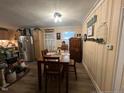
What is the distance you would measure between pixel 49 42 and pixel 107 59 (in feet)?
14.9

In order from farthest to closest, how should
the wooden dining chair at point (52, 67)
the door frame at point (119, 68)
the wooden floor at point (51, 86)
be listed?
1. the wooden floor at point (51, 86)
2. the wooden dining chair at point (52, 67)
3. the door frame at point (119, 68)

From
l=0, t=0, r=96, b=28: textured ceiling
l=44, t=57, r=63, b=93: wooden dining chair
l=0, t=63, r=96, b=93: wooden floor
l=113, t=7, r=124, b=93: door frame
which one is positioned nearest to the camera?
l=113, t=7, r=124, b=93: door frame

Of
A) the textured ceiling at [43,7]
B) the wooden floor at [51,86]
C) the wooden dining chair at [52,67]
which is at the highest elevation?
the textured ceiling at [43,7]

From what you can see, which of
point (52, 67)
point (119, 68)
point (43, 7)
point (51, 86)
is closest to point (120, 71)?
point (119, 68)

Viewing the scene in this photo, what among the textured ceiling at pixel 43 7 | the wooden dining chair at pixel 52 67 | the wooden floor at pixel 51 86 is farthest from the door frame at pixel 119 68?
the textured ceiling at pixel 43 7

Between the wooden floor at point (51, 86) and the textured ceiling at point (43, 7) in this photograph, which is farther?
the textured ceiling at point (43, 7)

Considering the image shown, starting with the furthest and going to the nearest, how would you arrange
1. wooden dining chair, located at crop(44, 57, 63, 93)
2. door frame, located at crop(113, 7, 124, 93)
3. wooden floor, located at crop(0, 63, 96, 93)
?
1. wooden floor, located at crop(0, 63, 96, 93)
2. wooden dining chair, located at crop(44, 57, 63, 93)
3. door frame, located at crop(113, 7, 124, 93)

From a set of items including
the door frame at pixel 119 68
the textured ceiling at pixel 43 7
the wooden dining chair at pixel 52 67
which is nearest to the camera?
the door frame at pixel 119 68

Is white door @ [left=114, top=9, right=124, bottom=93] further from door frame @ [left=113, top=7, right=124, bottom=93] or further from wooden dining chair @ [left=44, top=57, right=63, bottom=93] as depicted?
wooden dining chair @ [left=44, top=57, right=63, bottom=93]

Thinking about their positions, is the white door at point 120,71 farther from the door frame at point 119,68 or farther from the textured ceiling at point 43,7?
the textured ceiling at point 43,7

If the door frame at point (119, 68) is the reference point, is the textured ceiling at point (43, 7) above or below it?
above

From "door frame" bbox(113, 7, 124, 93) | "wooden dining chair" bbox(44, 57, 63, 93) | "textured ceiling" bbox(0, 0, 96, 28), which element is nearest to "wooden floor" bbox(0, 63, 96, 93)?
"wooden dining chair" bbox(44, 57, 63, 93)

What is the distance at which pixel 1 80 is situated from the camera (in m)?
2.57

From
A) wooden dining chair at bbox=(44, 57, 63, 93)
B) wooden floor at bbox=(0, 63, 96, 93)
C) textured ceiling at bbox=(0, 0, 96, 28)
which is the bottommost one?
wooden floor at bbox=(0, 63, 96, 93)
